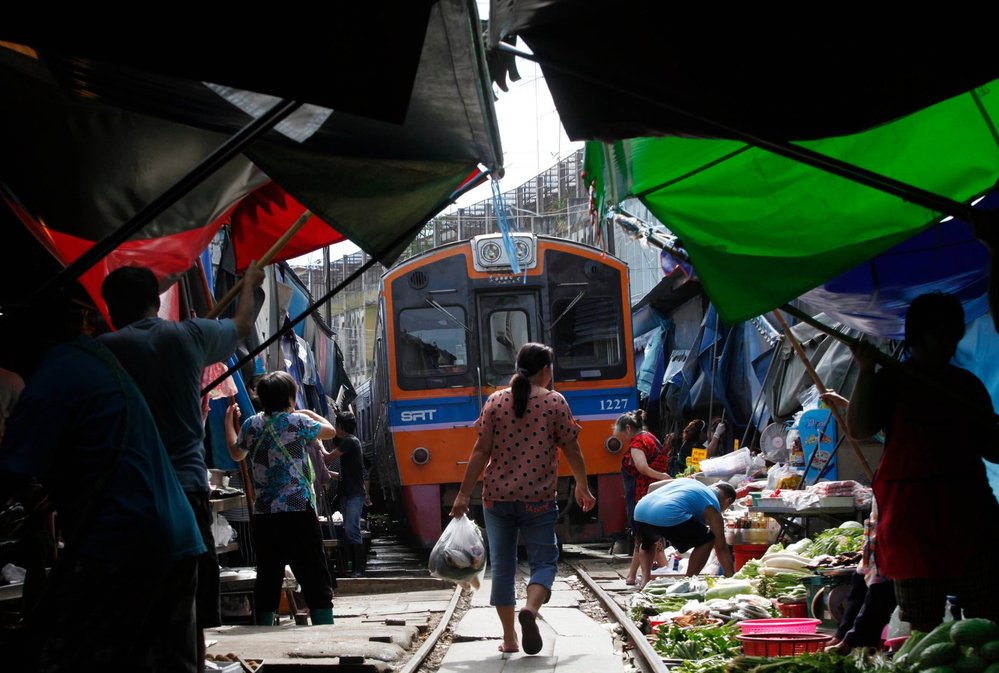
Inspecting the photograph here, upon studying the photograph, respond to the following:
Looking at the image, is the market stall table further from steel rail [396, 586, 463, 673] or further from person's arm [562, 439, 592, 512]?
steel rail [396, 586, 463, 673]

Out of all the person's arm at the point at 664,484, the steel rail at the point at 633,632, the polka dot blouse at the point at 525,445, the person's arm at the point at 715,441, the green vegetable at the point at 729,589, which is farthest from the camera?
the person's arm at the point at 715,441

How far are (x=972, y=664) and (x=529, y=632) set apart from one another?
112 inches

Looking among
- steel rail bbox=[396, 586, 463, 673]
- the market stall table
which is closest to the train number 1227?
the market stall table

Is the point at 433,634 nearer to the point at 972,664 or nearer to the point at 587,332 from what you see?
the point at 972,664

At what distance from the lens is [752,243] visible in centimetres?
484

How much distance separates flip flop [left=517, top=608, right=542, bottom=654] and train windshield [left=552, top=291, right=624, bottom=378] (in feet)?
22.4

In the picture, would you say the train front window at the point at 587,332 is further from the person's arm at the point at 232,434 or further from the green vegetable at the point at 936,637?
the green vegetable at the point at 936,637

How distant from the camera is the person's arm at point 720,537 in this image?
28.2 feet

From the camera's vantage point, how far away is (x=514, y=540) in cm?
658

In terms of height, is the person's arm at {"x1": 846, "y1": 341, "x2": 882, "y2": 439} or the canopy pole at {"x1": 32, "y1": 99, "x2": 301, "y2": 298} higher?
the canopy pole at {"x1": 32, "y1": 99, "x2": 301, "y2": 298}

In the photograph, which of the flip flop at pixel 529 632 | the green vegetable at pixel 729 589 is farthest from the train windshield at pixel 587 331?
the flip flop at pixel 529 632

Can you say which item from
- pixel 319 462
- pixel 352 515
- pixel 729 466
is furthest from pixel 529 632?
pixel 729 466

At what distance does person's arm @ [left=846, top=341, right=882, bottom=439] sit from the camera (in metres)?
4.14

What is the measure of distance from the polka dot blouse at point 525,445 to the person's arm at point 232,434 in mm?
1467
